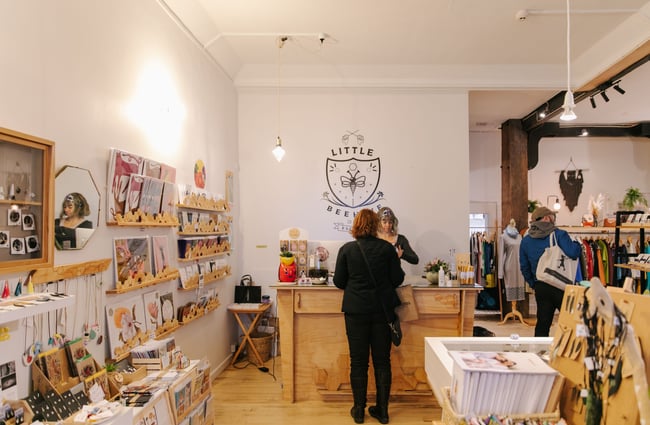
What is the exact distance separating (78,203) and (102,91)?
69cm

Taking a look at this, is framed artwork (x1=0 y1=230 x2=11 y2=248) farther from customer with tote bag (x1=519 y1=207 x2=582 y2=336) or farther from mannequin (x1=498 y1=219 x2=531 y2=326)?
mannequin (x1=498 y1=219 x2=531 y2=326)

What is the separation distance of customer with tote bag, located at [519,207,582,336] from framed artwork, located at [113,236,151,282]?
3.46 metres

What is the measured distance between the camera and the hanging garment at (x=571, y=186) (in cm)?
789

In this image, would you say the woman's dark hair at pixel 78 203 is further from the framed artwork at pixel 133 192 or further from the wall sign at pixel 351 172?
the wall sign at pixel 351 172

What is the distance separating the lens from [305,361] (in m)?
3.59

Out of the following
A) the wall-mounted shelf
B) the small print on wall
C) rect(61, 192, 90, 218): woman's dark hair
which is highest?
the small print on wall

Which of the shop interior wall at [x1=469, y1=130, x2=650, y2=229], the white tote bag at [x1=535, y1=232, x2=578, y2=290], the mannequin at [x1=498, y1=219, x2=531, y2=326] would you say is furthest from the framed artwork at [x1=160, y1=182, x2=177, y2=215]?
the shop interior wall at [x1=469, y1=130, x2=650, y2=229]

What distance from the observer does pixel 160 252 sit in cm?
301

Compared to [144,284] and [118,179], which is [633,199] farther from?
[118,179]

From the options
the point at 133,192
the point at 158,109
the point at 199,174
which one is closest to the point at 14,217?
the point at 133,192

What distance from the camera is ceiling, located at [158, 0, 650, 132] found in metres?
3.59

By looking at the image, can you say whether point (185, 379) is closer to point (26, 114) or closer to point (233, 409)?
point (233, 409)

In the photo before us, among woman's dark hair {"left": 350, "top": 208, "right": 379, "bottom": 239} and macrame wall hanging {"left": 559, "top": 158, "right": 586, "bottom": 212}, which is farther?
macrame wall hanging {"left": 559, "top": 158, "right": 586, "bottom": 212}

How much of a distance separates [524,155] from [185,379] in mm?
6185
